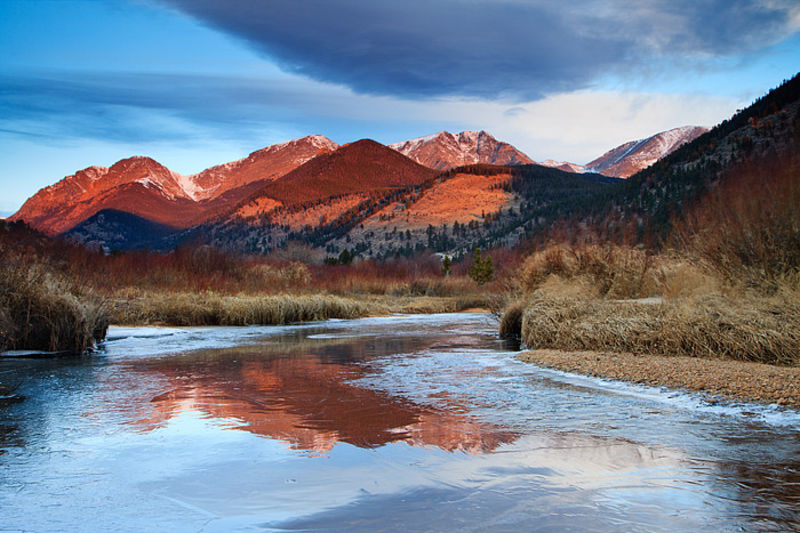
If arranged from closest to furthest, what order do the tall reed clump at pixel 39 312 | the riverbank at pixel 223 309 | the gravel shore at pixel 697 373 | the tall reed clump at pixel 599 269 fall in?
1. the gravel shore at pixel 697 373
2. the tall reed clump at pixel 39 312
3. the tall reed clump at pixel 599 269
4. the riverbank at pixel 223 309

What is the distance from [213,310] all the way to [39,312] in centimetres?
1035

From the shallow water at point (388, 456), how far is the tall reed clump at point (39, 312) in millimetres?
3380

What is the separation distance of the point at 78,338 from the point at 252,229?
568 ft

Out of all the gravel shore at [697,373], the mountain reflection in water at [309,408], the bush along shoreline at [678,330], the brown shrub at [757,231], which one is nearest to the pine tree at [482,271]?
the bush along shoreline at [678,330]

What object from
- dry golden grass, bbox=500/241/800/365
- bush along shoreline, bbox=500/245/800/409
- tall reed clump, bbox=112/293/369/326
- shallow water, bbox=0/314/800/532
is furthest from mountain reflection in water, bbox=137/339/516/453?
tall reed clump, bbox=112/293/369/326

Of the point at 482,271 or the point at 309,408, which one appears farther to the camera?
the point at 482,271

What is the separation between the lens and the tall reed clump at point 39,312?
12.8 meters

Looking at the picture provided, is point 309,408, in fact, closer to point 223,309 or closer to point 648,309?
point 648,309

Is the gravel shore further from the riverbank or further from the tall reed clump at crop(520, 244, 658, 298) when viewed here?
the riverbank

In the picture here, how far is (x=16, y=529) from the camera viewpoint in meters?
3.57

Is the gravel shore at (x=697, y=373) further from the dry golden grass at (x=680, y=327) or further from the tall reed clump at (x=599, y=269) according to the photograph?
the tall reed clump at (x=599, y=269)

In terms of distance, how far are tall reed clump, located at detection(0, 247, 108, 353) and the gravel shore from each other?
1063 centimetres

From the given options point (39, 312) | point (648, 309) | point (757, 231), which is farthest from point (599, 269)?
point (39, 312)

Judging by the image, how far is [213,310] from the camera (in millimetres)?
23594
